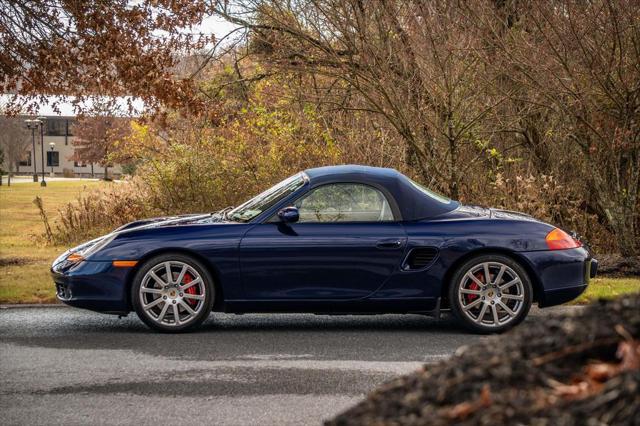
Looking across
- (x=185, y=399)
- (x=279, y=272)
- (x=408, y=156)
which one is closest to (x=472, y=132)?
(x=408, y=156)

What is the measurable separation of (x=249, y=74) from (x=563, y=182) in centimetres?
657

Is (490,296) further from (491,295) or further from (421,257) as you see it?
(421,257)

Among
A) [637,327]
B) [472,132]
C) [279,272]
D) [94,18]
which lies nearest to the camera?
[637,327]

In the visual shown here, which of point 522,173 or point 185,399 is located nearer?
point 185,399

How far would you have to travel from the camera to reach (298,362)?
281 inches

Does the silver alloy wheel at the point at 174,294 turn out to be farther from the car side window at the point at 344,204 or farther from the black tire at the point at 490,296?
the black tire at the point at 490,296

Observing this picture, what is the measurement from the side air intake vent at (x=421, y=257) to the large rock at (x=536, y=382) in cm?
624

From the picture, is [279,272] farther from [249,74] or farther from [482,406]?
[249,74]

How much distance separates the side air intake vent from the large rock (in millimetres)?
6241

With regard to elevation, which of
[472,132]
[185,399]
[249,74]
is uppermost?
[249,74]

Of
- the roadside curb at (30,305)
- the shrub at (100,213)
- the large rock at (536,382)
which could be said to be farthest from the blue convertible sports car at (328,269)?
the shrub at (100,213)

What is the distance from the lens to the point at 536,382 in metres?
1.90

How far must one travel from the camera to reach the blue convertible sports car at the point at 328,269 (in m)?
8.36

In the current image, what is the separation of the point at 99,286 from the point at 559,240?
4.05 metres
